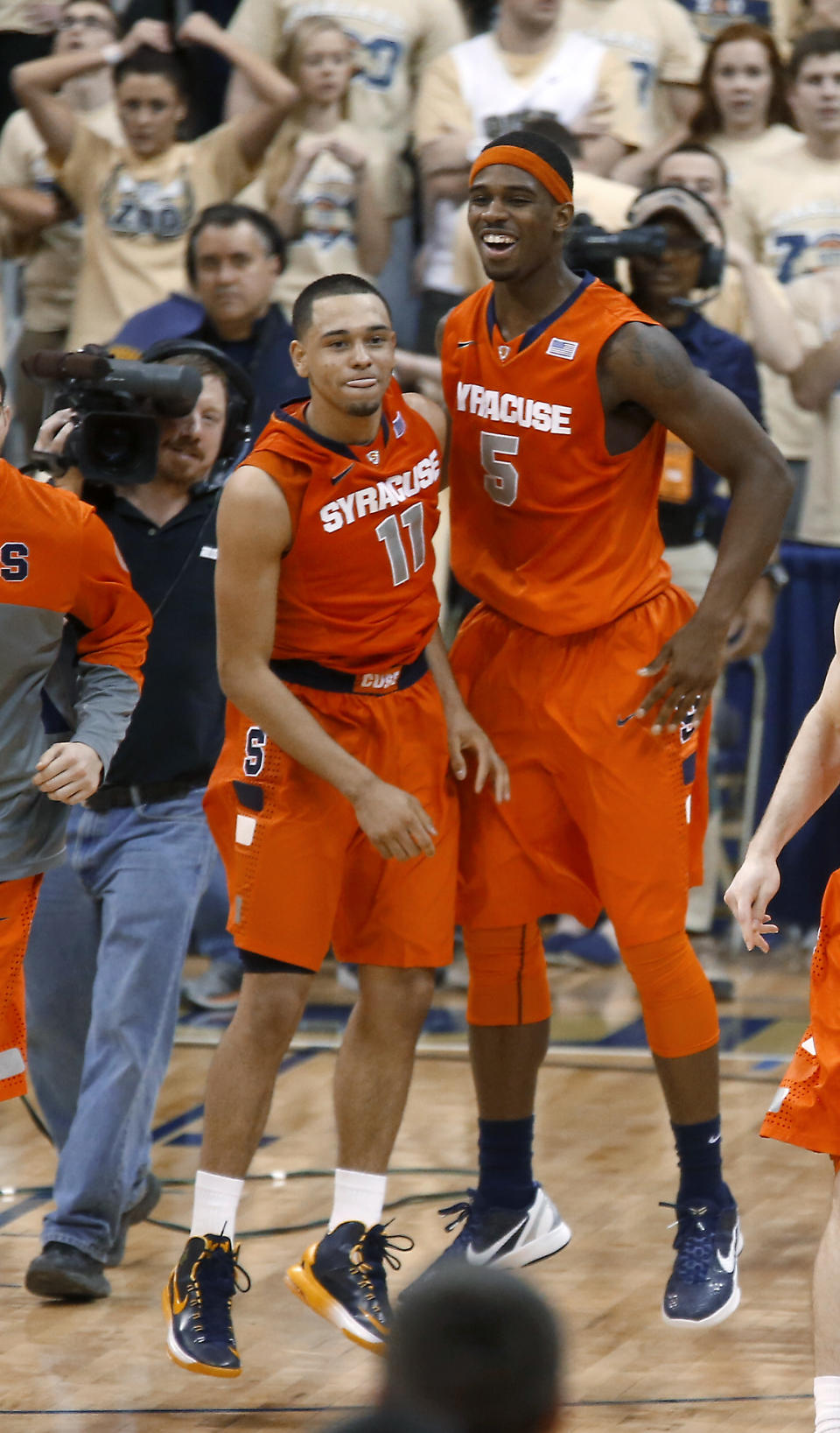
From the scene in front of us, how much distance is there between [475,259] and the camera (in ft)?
23.1

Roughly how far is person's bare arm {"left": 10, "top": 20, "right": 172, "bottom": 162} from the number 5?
3531 millimetres

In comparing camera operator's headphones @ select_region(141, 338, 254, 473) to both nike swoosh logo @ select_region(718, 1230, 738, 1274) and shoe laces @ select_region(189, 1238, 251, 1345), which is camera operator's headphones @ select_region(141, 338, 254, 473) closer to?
shoe laces @ select_region(189, 1238, 251, 1345)

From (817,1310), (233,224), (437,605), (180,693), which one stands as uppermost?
(233,224)

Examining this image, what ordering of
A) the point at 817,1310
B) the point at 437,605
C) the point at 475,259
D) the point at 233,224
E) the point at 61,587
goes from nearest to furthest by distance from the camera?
the point at 817,1310 → the point at 61,587 → the point at 437,605 → the point at 233,224 → the point at 475,259

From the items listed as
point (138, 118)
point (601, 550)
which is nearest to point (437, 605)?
point (601, 550)

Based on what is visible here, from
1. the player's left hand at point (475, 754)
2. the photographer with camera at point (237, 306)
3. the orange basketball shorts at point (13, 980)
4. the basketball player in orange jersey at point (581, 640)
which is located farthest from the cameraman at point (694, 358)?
the orange basketball shorts at point (13, 980)

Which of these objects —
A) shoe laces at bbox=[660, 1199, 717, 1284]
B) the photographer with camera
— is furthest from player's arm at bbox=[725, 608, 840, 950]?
the photographer with camera

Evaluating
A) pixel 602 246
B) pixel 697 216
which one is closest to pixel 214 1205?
pixel 602 246

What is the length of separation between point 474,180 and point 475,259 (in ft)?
9.41

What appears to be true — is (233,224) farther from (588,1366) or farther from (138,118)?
(588,1366)

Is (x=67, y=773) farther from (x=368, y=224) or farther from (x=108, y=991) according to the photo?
(x=368, y=224)

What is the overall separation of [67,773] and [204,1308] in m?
1.03

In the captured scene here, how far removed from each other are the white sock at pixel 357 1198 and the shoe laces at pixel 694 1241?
59cm

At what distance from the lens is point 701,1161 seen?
14.3 feet
